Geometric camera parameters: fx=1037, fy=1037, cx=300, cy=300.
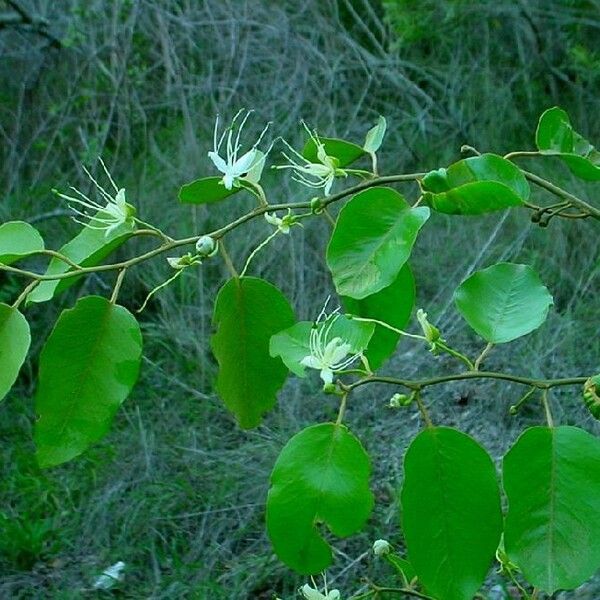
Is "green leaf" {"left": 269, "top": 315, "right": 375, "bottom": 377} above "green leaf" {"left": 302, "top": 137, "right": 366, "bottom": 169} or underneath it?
underneath

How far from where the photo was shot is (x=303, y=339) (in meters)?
0.66

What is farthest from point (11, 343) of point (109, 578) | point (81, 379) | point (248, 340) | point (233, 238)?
point (233, 238)

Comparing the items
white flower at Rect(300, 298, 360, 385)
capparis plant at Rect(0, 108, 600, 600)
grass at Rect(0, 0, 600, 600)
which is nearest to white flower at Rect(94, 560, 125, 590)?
grass at Rect(0, 0, 600, 600)

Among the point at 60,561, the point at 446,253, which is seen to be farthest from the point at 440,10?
the point at 60,561

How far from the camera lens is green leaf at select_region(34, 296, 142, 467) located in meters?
0.64

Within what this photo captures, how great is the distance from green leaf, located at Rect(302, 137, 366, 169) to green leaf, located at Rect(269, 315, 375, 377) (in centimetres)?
16

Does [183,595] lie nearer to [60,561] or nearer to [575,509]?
[60,561]

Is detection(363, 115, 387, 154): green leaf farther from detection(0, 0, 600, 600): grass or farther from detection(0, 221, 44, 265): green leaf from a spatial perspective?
detection(0, 0, 600, 600): grass

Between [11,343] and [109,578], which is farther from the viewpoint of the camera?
[109,578]

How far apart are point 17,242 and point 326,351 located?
21 centimetres

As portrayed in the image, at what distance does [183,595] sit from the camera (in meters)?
2.25

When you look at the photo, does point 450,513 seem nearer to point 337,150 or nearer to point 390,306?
point 390,306

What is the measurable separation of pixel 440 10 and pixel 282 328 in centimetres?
356

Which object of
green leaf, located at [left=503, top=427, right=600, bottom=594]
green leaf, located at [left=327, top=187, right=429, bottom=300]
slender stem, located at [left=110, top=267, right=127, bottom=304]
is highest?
green leaf, located at [left=327, top=187, right=429, bottom=300]
